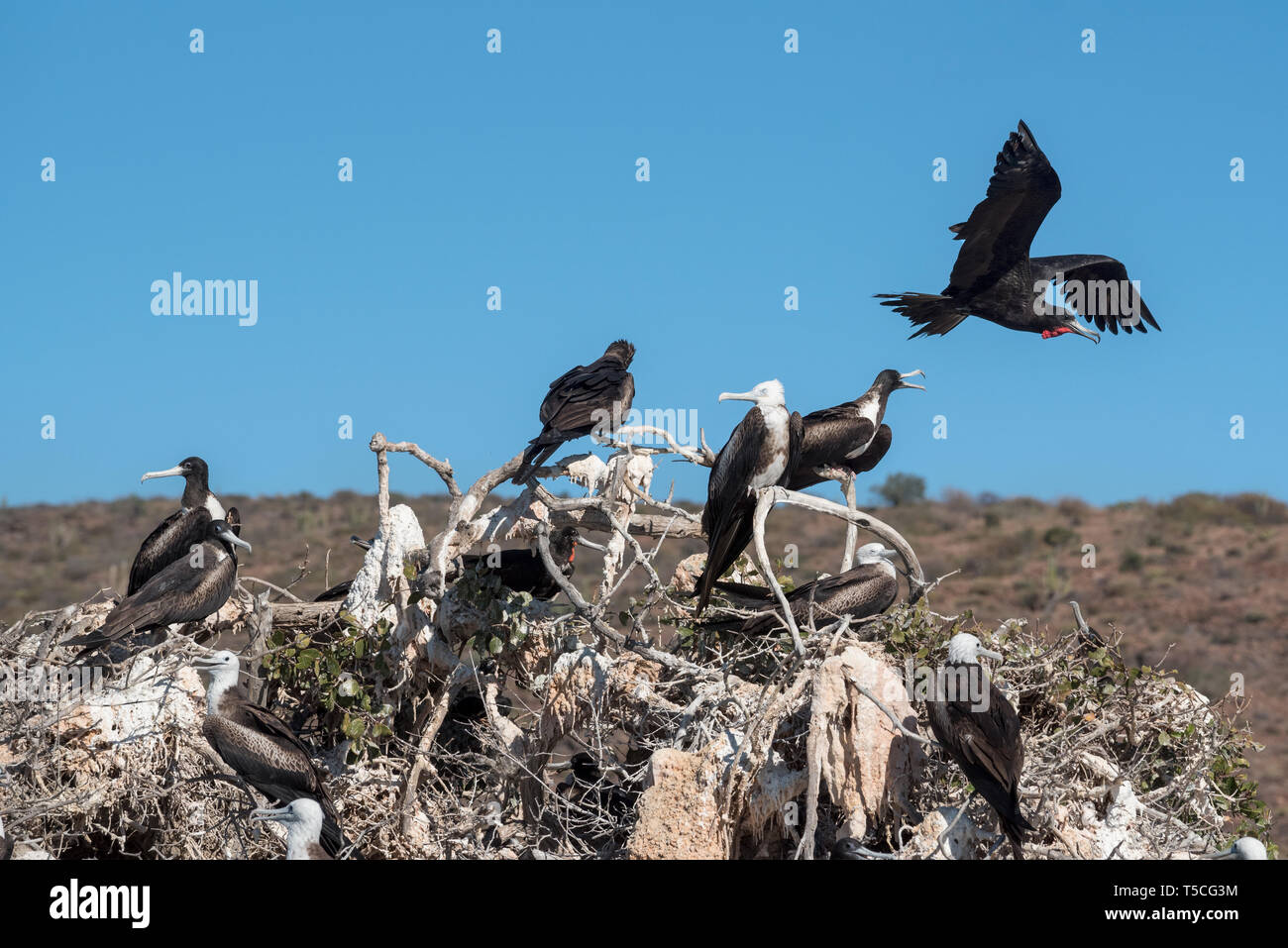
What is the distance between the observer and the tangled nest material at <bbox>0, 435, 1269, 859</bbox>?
21.3 ft

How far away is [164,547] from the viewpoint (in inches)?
339

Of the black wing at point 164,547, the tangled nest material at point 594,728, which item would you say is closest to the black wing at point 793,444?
the tangled nest material at point 594,728

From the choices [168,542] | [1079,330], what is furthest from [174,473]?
[1079,330]

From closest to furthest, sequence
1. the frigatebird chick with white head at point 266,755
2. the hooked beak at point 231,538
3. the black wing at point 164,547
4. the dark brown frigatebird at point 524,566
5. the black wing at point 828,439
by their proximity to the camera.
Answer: the frigatebird chick with white head at point 266,755, the black wing at point 828,439, the dark brown frigatebird at point 524,566, the hooked beak at point 231,538, the black wing at point 164,547

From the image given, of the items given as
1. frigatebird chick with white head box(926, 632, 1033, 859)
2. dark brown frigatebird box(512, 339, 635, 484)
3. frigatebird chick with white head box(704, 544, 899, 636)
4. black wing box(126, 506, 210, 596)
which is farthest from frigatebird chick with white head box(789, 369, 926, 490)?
black wing box(126, 506, 210, 596)

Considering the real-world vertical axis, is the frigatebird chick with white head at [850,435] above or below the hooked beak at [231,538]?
above

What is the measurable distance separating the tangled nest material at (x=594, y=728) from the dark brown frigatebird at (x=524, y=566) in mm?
150

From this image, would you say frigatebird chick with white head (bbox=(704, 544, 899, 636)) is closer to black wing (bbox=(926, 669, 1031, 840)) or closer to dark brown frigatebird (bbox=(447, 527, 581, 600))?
dark brown frigatebird (bbox=(447, 527, 581, 600))

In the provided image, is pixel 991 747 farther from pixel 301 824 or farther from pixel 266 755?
pixel 266 755

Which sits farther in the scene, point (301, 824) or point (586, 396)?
point (586, 396)

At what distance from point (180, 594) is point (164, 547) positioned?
2.20ft

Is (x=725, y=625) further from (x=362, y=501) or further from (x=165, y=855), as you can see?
(x=362, y=501)

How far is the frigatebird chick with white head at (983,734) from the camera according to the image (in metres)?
5.88

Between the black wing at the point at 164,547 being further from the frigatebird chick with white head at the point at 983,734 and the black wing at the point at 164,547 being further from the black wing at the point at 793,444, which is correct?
the frigatebird chick with white head at the point at 983,734
